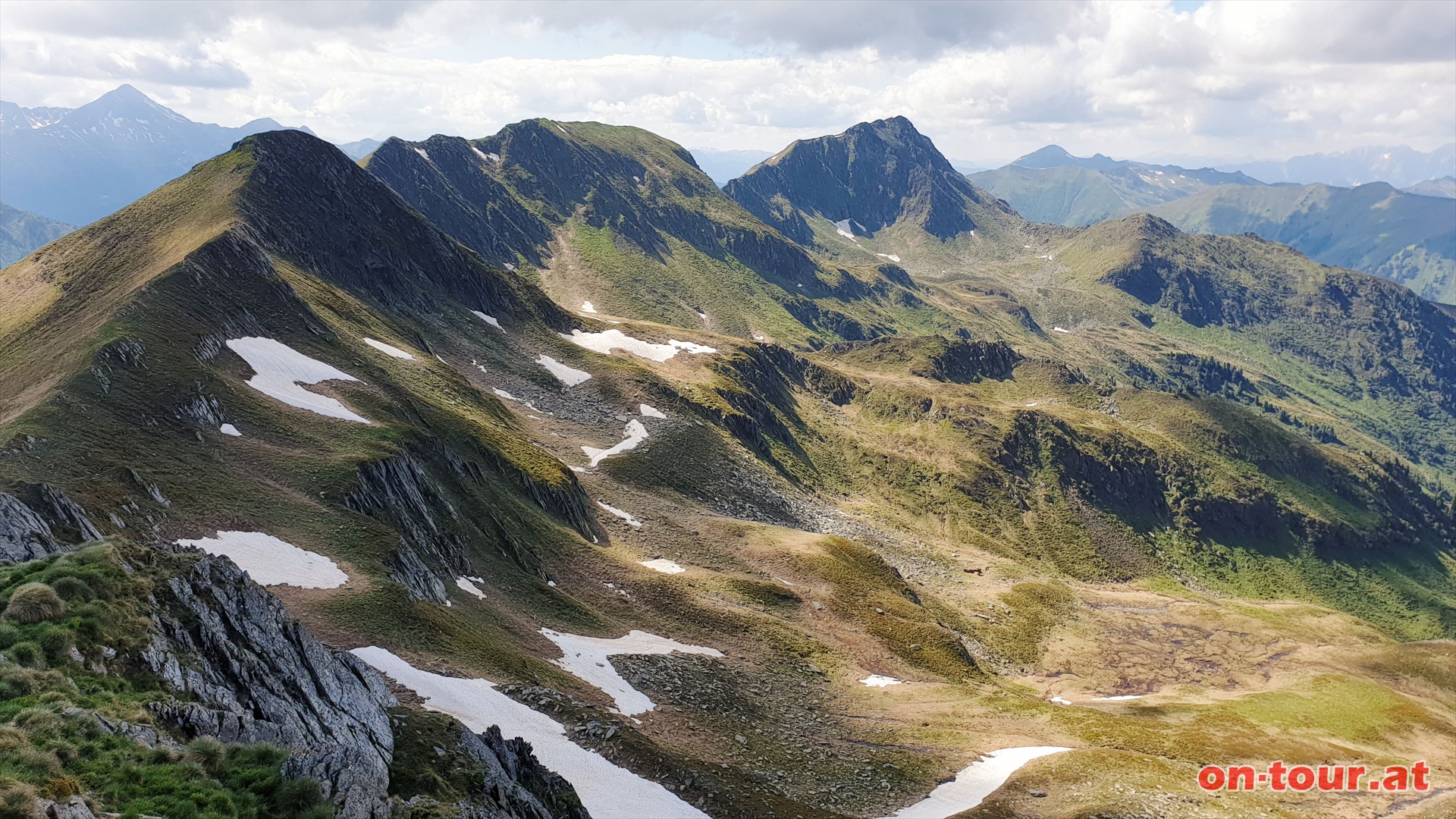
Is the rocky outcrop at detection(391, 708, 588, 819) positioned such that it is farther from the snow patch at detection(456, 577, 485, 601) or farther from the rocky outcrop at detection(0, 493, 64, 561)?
the snow patch at detection(456, 577, 485, 601)

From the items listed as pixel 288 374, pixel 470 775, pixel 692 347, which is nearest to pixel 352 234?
pixel 288 374

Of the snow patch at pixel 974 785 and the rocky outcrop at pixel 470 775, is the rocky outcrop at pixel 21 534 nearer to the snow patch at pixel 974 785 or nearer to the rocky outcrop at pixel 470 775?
the rocky outcrop at pixel 470 775

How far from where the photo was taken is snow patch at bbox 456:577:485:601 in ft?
182

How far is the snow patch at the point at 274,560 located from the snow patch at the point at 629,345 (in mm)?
109958

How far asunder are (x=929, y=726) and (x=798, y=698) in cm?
967

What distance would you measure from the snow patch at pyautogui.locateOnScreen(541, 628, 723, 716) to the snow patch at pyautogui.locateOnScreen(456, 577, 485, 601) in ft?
17.5

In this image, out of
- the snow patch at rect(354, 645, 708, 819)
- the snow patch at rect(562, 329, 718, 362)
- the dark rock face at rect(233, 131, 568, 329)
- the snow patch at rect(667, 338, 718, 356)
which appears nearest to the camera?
the snow patch at rect(354, 645, 708, 819)

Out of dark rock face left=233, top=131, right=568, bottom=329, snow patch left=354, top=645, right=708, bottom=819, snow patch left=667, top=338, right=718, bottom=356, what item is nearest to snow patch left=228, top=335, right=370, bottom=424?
dark rock face left=233, top=131, right=568, bottom=329

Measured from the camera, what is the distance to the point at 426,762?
26453mm

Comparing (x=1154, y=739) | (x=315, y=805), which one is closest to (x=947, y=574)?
(x=1154, y=739)

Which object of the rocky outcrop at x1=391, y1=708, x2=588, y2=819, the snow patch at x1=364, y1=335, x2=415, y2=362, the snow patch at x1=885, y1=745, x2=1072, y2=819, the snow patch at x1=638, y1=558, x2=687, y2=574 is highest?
the snow patch at x1=364, y1=335, x2=415, y2=362

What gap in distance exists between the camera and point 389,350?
3969 inches

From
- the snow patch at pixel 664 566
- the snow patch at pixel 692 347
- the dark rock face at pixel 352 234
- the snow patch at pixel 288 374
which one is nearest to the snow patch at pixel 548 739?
the snow patch at pixel 664 566

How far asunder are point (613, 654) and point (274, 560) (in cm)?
2266
